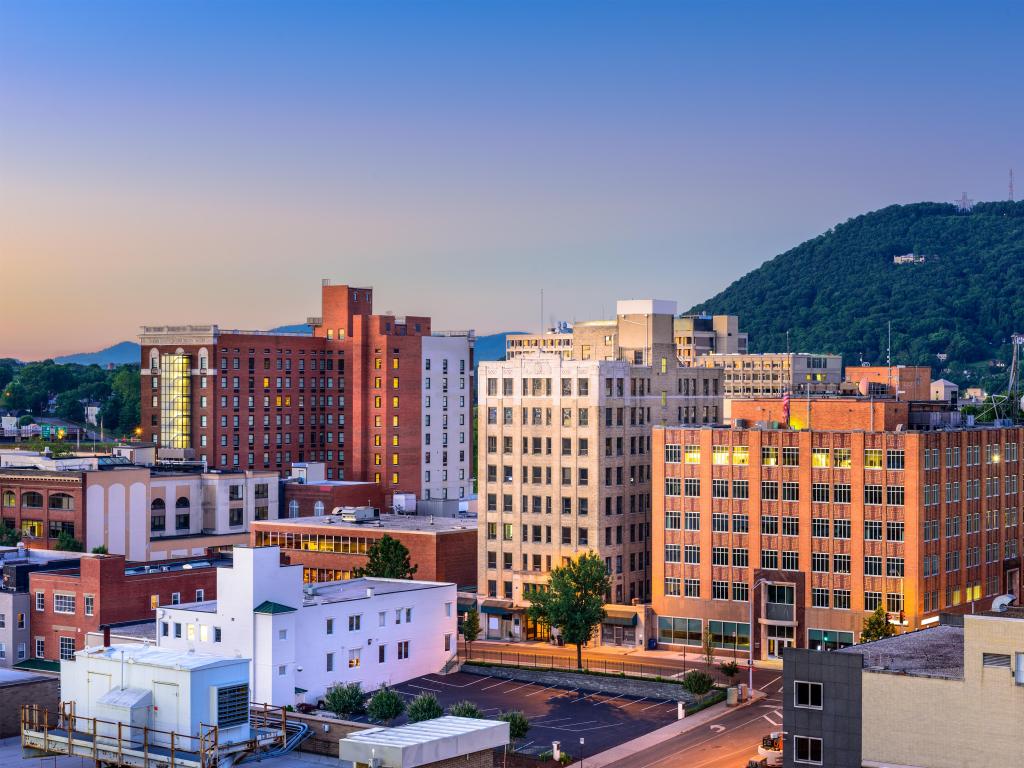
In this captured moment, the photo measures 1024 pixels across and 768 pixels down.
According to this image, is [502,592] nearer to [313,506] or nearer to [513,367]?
[513,367]

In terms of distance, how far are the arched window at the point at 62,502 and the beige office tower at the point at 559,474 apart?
168ft

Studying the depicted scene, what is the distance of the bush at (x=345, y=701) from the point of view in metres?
112

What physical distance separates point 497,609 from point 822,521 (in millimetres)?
35039

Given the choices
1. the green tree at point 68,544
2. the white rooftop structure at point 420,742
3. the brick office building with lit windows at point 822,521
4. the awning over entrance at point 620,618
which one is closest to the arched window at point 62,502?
the green tree at point 68,544

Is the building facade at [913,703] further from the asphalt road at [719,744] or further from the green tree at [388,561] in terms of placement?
the green tree at [388,561]

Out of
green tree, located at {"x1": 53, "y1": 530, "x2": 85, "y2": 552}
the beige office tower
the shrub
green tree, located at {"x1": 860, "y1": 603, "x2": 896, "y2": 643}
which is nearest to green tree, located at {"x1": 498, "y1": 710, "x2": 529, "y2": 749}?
the shrub

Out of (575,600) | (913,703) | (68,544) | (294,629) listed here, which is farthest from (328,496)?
(913,703)

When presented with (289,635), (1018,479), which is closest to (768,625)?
(1018,479)

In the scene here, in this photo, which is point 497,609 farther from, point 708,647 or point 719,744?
point 719,744

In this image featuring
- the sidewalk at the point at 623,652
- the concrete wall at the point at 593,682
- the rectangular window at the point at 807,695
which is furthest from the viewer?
the sidewalk at the point at 623,652

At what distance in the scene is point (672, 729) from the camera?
113688 millimetres

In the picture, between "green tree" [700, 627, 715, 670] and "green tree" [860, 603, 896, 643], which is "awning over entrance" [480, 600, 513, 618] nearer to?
"green tree" [700, 627, 715, 670]

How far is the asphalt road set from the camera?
103812 millimetres

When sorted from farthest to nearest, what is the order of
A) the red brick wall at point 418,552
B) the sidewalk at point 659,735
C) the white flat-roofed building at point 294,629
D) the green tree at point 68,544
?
the green tree at point 68,544, the red brick wall at point 418,552, the white flat-roofed building at point 294,629, the sidewalk at point 659,735
